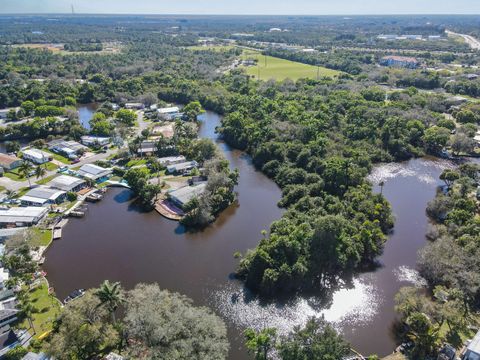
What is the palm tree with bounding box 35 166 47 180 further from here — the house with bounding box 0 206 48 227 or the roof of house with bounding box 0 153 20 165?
the roof of house with bounding box 0 153 20 165

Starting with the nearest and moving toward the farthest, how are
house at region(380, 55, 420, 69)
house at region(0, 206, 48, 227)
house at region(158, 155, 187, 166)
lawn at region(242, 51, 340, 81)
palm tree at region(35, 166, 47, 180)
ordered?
1. house at region(0, 206, 48, 227)
2. palm tree at region(35, 166, 47, 180)
3. house at region(158, 155, 187, 166)
4. lawn at region(242, 51, 340, 81)
5. house at region(380, 55, 420, 69)

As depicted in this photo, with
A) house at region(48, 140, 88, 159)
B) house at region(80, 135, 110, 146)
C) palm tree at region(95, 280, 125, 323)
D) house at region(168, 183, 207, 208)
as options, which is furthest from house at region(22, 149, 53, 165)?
palm tree at region(95, 280, 125, 323)

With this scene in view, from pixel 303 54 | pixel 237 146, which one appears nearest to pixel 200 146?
pixel 237 146

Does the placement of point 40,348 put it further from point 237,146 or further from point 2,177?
point 237,146

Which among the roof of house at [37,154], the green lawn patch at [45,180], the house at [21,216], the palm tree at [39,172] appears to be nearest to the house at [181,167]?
the green lawn patch at [45,180]

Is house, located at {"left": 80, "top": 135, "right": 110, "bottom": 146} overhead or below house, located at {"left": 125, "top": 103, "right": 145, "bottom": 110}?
overhead

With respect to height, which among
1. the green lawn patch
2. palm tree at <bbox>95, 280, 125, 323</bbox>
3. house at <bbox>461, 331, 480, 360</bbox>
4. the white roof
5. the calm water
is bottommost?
the calm water

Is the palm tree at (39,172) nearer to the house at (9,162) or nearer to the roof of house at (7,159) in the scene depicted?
the house at (9,162)
